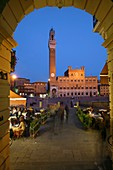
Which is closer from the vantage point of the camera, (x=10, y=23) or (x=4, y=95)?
(x=4, y=95)

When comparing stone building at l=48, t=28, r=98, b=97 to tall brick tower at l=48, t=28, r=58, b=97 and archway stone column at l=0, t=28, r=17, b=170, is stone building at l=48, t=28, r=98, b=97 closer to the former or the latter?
tall brick tower at l=48, t=28, r=58, b=97

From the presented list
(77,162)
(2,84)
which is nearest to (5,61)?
(2,84)

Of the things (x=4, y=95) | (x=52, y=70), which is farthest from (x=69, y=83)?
(x=4, y=95)

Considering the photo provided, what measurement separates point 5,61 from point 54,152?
15.1ft

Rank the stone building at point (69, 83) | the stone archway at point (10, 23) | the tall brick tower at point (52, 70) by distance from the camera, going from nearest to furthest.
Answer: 1. the stone archway at point (10, 23)
2. the tall brick tower at point (52, 70)
3. the stone building at point (69, 83)

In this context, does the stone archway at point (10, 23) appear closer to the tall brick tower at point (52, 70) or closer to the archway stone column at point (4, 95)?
the archway stone column at point (4, 95)

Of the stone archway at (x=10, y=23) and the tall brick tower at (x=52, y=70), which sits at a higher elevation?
the tall brick tower at (x=52, y=70)

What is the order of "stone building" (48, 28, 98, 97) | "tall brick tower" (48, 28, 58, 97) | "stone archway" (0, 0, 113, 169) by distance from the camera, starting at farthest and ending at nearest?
→ 1. "stone building" (48, 28, 98, 97)
2. "tall brick tower" (48, 28, 58, 97)
3. "stone archway" (0, 0, 113, 169)

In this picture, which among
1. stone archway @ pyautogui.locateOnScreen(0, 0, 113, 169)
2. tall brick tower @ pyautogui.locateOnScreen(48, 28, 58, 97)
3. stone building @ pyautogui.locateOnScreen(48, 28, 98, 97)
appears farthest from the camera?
stone building @ pyautogui.locateOnScreen(48, 28, 98, 97)

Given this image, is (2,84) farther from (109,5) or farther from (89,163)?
(89,163)

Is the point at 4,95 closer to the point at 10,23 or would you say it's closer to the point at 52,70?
the point at 10,23

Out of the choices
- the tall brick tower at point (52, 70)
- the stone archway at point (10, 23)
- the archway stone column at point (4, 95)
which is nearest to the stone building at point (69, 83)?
the tall brick tower at point (52, 70)

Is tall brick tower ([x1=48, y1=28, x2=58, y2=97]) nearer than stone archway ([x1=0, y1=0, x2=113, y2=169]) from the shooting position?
No

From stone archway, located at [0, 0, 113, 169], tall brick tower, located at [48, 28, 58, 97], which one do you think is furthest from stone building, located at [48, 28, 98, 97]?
stone archway, located at [0, 0, 113, 169]
